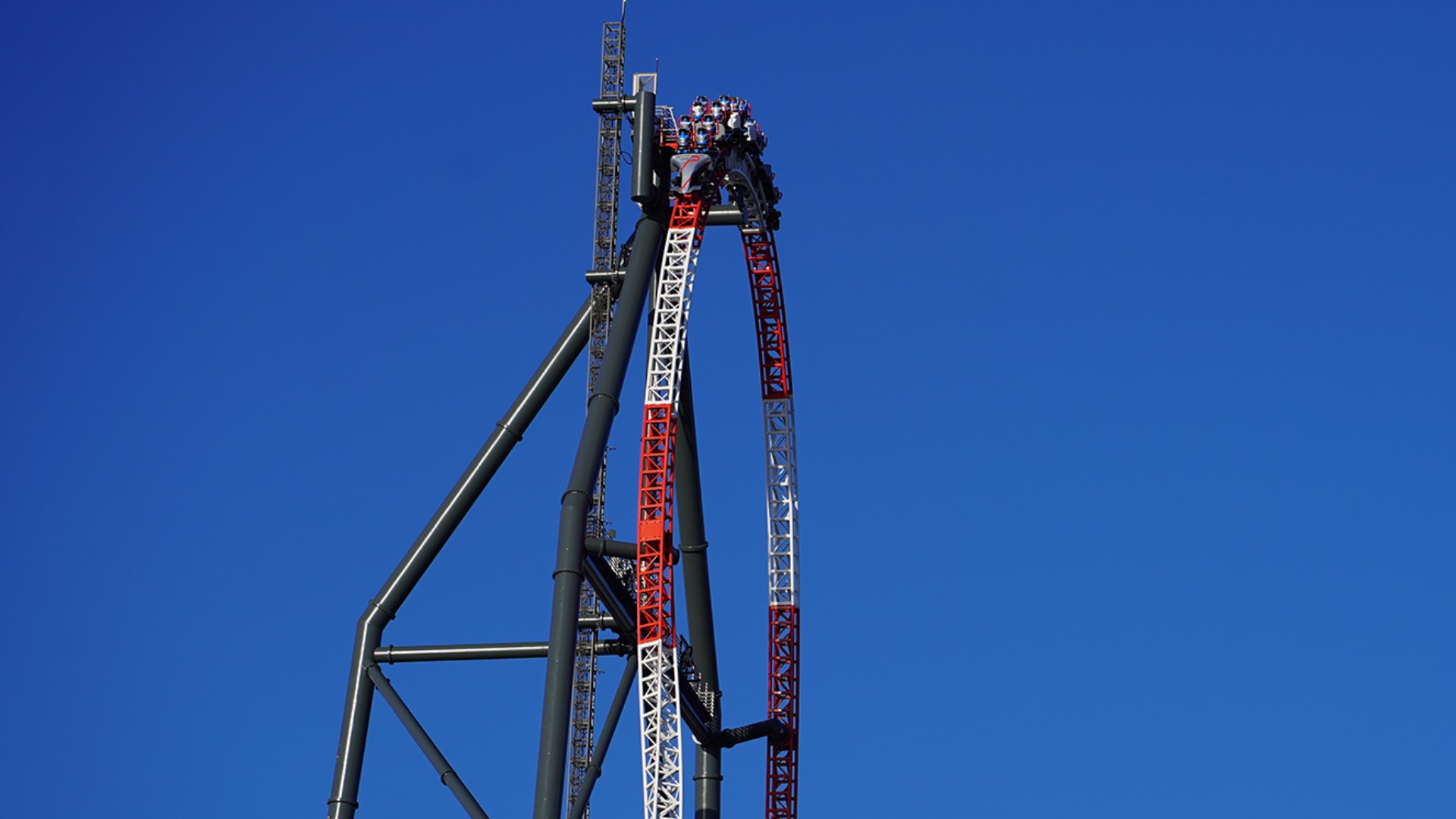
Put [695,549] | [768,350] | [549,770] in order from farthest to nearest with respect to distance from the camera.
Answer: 1. [768,350]
2. [695,549]
3. [549,770]

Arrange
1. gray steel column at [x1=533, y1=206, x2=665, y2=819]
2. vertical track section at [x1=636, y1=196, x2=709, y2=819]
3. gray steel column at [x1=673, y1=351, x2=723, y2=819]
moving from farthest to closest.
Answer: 1. gray steel column at [x1=673, y1=351, x2=723, y2=819]
2. vertical track section at [x1=636, y1=196, x2=709, y2=819]
3. gray steel column at [x1=533, y1=206, x2=665, y2=819]

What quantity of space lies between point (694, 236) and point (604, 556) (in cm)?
772

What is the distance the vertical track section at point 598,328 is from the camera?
5866cm

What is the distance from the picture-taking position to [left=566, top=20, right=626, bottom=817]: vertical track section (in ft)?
192

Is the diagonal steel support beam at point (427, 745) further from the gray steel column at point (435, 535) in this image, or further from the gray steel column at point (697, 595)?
the gray steel column at point (697, 595)

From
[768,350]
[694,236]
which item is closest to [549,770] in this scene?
[694,236]

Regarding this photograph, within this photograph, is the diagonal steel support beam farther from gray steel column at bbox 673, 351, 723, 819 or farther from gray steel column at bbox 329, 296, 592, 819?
gray steel column at bbox 673, 351, 723, 819

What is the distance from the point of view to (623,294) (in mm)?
55531

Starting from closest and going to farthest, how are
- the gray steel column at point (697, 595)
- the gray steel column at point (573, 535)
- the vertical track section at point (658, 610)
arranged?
the gray steel column at point (573, 535), the vertical track section at point (658, 610), the gray steel column at point (697, 595)

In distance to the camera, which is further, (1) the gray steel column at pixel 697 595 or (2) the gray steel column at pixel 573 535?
(1) the gray steel column at pixel 697 595

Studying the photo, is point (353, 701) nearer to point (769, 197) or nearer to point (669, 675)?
point (669, 675)

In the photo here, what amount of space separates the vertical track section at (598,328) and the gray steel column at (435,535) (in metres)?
0.49

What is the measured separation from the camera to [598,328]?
58.6 metres

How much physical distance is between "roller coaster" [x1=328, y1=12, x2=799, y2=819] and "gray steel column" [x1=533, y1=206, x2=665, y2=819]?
4 cm
